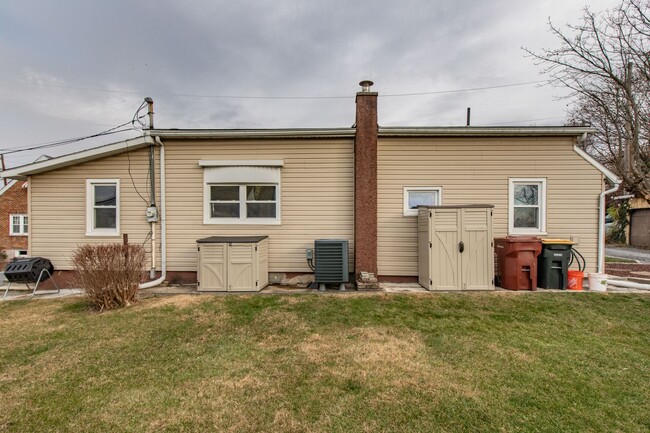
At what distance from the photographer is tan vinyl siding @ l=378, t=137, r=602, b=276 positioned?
7.02m

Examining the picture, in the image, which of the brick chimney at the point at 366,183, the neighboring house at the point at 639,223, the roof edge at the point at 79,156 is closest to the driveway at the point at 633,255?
the neighboring house at the point at 639,223

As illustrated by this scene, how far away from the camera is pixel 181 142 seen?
727 centimetres

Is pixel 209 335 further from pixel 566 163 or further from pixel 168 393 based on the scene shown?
pixel 566 163

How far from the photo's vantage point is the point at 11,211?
66.2 ft

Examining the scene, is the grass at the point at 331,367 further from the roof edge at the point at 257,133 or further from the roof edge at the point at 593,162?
the roof edge at the point at 257,133

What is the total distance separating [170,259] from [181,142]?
286 cm

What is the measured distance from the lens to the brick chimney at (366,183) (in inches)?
263

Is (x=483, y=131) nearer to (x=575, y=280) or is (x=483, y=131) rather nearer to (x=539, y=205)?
(x=539, y=205)

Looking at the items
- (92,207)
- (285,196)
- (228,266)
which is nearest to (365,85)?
→ (285,196)

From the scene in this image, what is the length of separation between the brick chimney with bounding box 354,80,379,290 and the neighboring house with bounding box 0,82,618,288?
8.9 inches

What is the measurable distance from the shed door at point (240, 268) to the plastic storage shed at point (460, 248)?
148 inches

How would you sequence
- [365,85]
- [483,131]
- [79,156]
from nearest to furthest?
[365,85], [483,131], [79,156]

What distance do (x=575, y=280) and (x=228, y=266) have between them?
7.34 meters

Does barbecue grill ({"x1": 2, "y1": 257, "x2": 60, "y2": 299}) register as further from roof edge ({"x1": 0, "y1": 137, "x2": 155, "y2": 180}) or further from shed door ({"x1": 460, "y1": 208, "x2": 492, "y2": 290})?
shed door ({"x1": 460, "y1": 208, "x2": 492, "y2": 290})
